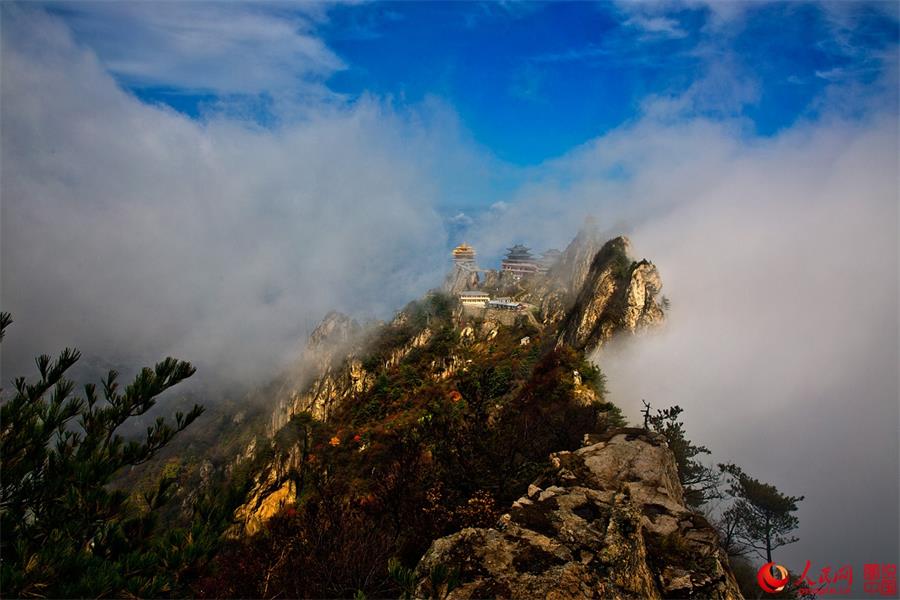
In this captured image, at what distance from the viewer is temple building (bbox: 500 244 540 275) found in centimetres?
10656

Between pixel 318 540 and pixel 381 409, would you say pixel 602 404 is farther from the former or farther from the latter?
pixel 381 409

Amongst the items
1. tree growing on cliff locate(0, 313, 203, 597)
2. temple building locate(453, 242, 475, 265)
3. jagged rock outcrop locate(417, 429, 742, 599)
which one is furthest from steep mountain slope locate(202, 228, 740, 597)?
temple building locate(453, 242, 475, 265)

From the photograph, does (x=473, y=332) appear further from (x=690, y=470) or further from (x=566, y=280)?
(x=690, y=470)

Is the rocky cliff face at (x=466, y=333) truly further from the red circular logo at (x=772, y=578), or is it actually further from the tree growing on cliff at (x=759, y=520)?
the red circular logo at (x=772, y=578)

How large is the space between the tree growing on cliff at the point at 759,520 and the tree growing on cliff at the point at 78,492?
23254mm

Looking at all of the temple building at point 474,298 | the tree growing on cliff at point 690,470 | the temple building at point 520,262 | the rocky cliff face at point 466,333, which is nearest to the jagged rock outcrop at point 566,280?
the rocky cliff face at point 466,333

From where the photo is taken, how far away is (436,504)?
1334cm

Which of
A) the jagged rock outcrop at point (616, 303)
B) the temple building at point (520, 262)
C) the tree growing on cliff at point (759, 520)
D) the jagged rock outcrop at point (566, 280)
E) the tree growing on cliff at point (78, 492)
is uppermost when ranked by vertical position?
the temple building at point (520, 262)

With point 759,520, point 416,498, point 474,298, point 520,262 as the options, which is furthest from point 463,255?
point 416,498

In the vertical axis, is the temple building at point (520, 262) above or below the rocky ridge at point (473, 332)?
above

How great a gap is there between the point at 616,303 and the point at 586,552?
37297 millimetres

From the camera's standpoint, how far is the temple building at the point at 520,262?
106562 millimetres

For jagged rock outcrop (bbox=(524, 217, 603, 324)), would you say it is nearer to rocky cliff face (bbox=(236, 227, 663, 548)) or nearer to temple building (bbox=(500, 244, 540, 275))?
rocky cliff face (bbox=(236, 227, 663, 548))

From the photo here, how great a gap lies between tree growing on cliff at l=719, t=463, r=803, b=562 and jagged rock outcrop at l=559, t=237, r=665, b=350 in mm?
18014
